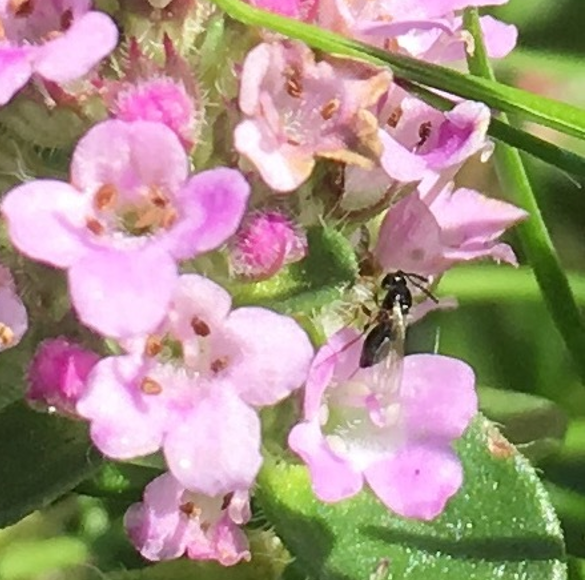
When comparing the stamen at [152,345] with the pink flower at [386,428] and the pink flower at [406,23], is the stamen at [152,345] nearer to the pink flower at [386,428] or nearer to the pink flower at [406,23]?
the pink flower at [386,428]

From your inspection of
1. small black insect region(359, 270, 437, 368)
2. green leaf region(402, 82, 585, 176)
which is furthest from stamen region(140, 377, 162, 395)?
green leaf region(402, 82, 585, 176)

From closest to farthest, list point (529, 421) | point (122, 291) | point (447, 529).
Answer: point (122, 291) → point (447, 529) → point (529, 421)

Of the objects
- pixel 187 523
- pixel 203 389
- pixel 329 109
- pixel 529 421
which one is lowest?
pixel 529 421

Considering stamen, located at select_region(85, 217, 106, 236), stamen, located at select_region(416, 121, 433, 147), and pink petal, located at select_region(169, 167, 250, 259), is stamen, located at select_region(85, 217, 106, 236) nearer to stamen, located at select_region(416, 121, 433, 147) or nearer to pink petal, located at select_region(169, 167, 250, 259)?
pink petal, located at select_region(169, 167, 250, 259)

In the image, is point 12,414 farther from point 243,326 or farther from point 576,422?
point 576,422

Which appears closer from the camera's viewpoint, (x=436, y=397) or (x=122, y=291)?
(x=122, y=291)

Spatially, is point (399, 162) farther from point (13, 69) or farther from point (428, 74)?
point (13, 69)

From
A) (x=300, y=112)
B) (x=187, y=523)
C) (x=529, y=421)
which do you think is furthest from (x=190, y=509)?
(x=529, y=421)

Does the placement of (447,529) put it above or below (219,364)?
below
